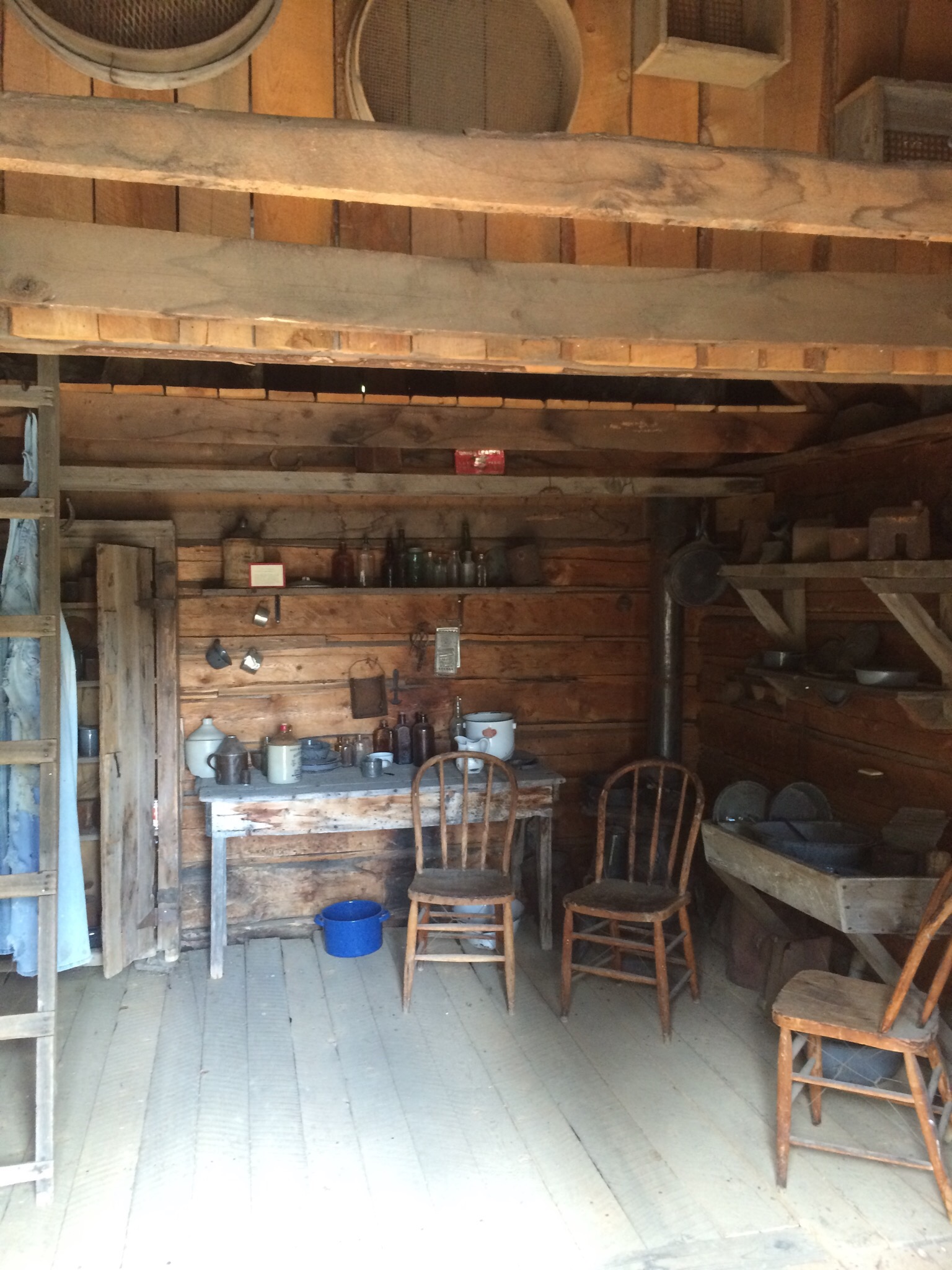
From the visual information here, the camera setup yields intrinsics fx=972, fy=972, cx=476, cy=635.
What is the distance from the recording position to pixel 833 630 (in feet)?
12.3

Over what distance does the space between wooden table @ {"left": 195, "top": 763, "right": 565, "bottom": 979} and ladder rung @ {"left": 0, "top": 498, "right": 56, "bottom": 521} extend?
1.66 m

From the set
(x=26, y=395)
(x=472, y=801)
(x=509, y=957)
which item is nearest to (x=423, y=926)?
(x=509, y=957)

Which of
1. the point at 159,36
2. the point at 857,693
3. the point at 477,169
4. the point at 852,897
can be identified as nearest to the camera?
the point at 477,169

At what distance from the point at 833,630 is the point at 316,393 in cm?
215

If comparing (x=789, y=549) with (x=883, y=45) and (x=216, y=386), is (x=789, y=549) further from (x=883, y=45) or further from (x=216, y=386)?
(x=216, y=386)

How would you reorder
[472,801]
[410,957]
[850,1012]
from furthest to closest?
[472,801] → [410,957] → [850,1012]

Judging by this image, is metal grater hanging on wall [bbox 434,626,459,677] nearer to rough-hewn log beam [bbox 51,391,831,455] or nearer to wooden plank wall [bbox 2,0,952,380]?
rough-hewn log beam [bbox 51,391,831,455]

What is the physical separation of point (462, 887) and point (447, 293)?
93.0 inches

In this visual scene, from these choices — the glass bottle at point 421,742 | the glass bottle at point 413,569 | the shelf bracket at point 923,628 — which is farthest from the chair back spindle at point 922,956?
the glass bottle at point 413,569

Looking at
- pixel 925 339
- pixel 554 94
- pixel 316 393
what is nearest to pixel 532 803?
pixel 316 393

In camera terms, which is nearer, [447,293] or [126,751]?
[447,293]

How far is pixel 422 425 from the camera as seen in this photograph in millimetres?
3480

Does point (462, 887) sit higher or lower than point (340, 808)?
lower

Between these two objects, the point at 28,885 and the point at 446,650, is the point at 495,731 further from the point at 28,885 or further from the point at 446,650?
the point at 28,885
